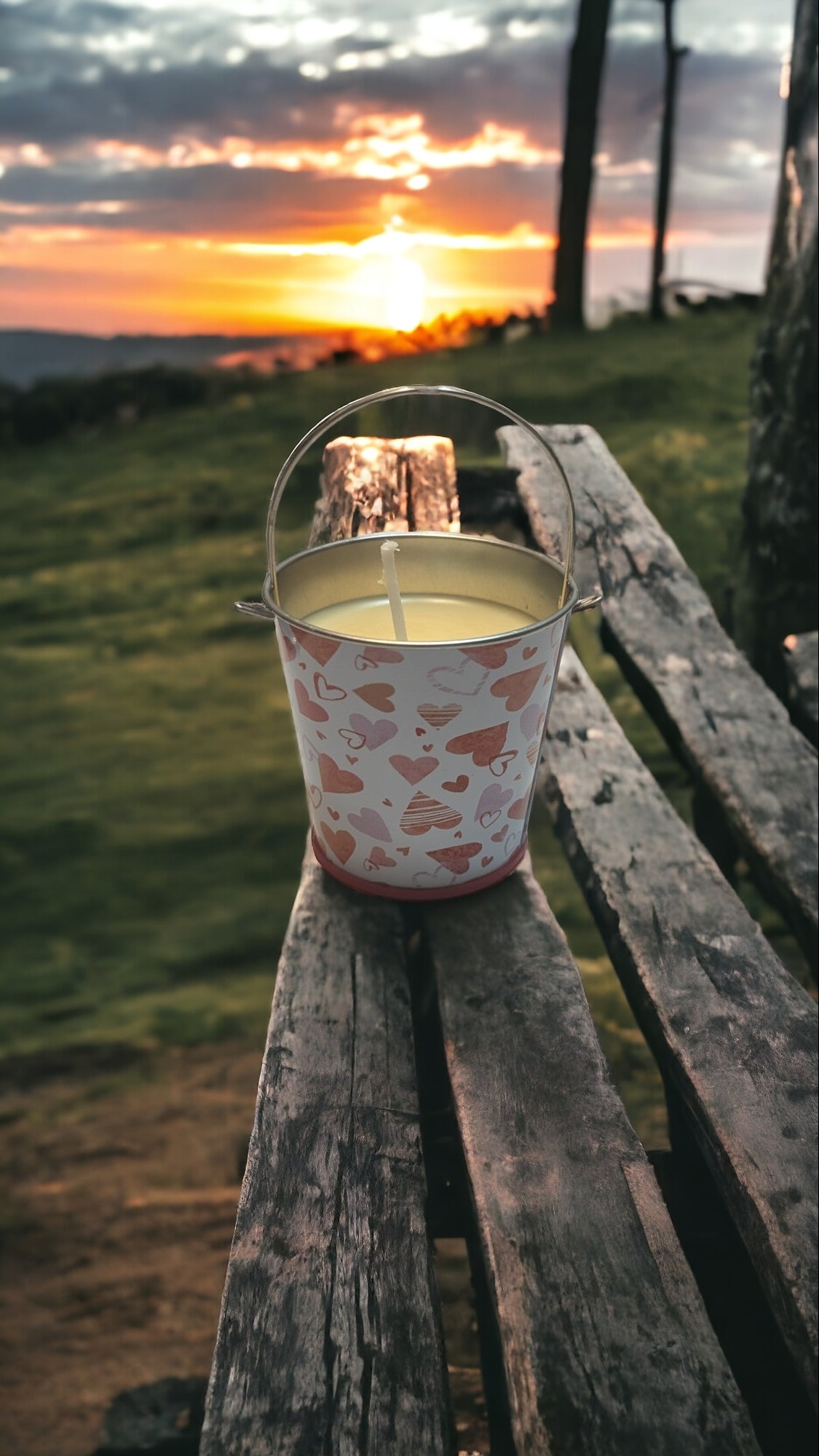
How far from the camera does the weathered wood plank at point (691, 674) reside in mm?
1598

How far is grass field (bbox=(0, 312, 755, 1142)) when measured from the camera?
304 centimetres

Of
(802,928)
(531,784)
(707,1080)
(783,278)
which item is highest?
(783,278)

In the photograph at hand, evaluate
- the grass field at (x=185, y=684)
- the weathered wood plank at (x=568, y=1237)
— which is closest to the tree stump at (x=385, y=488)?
→ the weathered wood plank at (x=568, y=1237)

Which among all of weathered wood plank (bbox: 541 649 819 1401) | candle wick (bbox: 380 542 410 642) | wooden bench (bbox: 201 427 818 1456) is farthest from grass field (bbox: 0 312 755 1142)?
candle wick (bbox: 380 542 410 642)

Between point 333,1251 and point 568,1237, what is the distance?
0.20 metres

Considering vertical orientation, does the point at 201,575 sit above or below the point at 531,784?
below

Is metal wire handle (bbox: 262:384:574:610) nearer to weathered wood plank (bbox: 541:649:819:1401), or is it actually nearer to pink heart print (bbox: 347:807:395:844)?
pink heart print (bbox: 347:807:395:844)

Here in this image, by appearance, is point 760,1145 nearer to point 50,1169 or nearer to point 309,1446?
point 309,1446

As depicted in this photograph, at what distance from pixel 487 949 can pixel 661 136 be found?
13547 mm

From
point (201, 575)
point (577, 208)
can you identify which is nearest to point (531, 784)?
point (201, 575)

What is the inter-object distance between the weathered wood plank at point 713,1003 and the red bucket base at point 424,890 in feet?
0.49

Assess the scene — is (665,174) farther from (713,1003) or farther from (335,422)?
(713,1003)

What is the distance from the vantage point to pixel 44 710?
4785 millimetres

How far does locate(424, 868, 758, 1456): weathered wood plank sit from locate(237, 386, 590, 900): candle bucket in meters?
0.15
